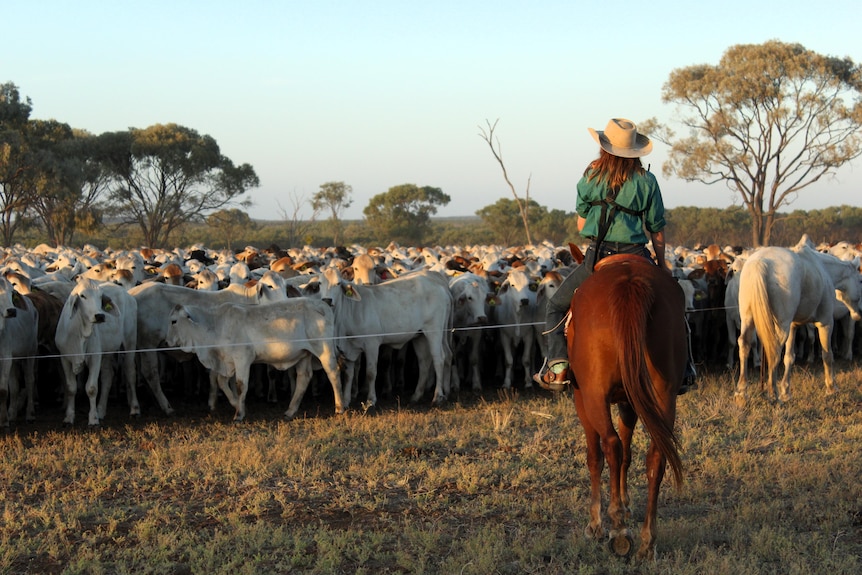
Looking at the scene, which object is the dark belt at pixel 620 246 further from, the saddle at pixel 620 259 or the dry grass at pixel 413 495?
the dry grass at pixel 413 495

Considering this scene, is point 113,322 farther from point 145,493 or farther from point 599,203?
point 599,203

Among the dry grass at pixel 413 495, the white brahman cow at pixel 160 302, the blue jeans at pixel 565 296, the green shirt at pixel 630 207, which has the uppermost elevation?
the green shirt at pixel 630 207

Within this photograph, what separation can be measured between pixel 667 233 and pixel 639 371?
60.5 metres

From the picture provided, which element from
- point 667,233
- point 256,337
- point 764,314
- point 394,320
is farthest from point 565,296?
point 667,233

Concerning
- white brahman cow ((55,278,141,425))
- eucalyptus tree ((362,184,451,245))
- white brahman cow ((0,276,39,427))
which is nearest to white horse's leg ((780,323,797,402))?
white brahman cow ((55,278,141,425))

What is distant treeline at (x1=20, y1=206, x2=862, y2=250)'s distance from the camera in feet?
200

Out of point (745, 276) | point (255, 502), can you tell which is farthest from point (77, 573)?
point (745, 276)

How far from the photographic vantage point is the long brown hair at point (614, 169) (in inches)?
255

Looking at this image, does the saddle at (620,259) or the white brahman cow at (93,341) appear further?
the white brahman cow at (93,341)

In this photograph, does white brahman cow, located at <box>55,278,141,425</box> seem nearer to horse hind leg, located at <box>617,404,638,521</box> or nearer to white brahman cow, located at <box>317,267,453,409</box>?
white brahman cow, located at <box>317,267,453,409</box>

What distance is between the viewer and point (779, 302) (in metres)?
11.8

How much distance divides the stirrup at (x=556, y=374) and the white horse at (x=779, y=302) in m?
5.46

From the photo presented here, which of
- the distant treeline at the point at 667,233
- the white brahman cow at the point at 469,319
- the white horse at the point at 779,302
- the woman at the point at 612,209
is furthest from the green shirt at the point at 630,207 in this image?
the distant treeline at the point at 667,233

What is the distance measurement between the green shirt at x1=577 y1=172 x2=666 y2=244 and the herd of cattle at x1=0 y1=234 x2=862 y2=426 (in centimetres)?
629
